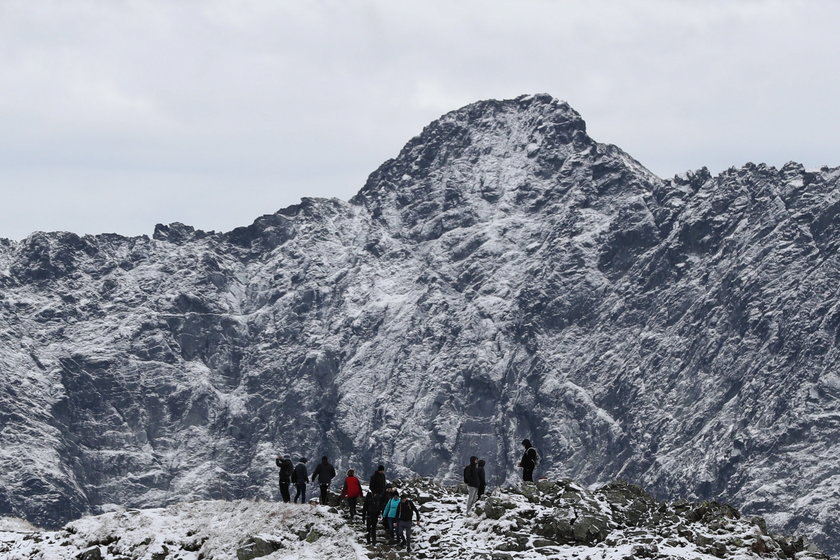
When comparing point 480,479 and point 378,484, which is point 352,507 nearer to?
point 378,484

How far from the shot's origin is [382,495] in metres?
62.9

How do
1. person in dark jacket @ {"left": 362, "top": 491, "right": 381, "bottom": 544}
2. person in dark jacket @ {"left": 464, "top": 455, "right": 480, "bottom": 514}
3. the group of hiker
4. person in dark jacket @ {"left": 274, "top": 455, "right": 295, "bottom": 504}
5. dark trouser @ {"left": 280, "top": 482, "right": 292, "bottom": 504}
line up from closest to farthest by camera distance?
1. the group of hiker
2. person in dark jacket @ {"left": 362, "top": 491, "right": 381, "bottom": 544}
3. person in dark jacket @ {"left": 464, "top": 455, "right": 480, "bottom": 514}
4. person in dark jacket @ {"left": 274, "top": 455, "right": 295, "bottom": 504}
5. dark trouser @ {"left": 280, "top": 482, "right": 292, "bottom": 504}

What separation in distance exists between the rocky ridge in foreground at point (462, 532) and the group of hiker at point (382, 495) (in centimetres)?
78

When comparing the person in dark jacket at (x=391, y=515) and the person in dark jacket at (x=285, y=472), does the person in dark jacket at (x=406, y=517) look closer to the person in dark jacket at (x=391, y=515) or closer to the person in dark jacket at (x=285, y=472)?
the person in dark jacket at (x=391, y=515)

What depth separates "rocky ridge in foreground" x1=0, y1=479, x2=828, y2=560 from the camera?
59.2 m

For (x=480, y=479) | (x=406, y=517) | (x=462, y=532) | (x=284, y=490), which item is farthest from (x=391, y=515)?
(x=284, y=490)

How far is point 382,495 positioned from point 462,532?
361cm

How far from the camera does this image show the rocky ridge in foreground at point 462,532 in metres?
59.2

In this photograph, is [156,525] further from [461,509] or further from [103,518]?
[461,509]

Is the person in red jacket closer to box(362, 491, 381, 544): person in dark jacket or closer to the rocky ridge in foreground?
the rocky ridge in foreground

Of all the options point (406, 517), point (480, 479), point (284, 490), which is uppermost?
point (480, 479)

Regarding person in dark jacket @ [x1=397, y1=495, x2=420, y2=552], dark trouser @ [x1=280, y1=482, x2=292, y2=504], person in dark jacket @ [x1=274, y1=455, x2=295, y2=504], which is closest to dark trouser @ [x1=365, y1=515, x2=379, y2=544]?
person in dark jacket @ [x1=397, y1=495, x2=420, y2=552]

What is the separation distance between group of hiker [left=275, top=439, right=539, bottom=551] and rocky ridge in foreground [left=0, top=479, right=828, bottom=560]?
0.78 m

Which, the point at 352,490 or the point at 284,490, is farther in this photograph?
the point at 284,490
